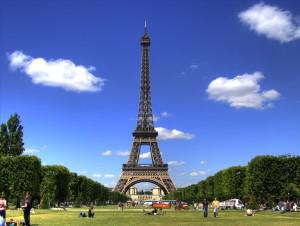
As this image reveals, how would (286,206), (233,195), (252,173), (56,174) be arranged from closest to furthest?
(286,206) < (252,173) < (56,174) < (233,195)

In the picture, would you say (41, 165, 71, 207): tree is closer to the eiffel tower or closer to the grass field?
the grass field

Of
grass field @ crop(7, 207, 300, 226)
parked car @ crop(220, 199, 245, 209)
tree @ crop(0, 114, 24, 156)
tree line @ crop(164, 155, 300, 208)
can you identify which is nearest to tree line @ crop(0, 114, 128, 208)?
tree @ crop(0, 114, 24, 156)

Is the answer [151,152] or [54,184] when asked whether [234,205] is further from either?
[151,152]

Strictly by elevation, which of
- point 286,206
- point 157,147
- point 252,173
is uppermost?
point 157,147

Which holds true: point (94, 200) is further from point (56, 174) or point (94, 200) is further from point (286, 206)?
point (286, 206)

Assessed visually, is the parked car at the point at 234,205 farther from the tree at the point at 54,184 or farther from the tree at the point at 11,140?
the tree at the point at 11,140

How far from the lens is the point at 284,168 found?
9206 centimetres

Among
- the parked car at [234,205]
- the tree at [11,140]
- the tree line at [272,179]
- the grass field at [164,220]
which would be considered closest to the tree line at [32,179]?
the tree at [11,140]

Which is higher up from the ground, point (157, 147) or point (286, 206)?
point (157, 147)

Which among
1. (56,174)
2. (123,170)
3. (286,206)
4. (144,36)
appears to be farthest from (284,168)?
(144,36)

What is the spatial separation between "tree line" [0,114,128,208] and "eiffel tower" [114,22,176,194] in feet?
66.7

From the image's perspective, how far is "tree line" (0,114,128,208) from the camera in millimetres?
87875

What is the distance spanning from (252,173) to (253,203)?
7124 mm

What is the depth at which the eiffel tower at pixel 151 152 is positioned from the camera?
17088 cm
